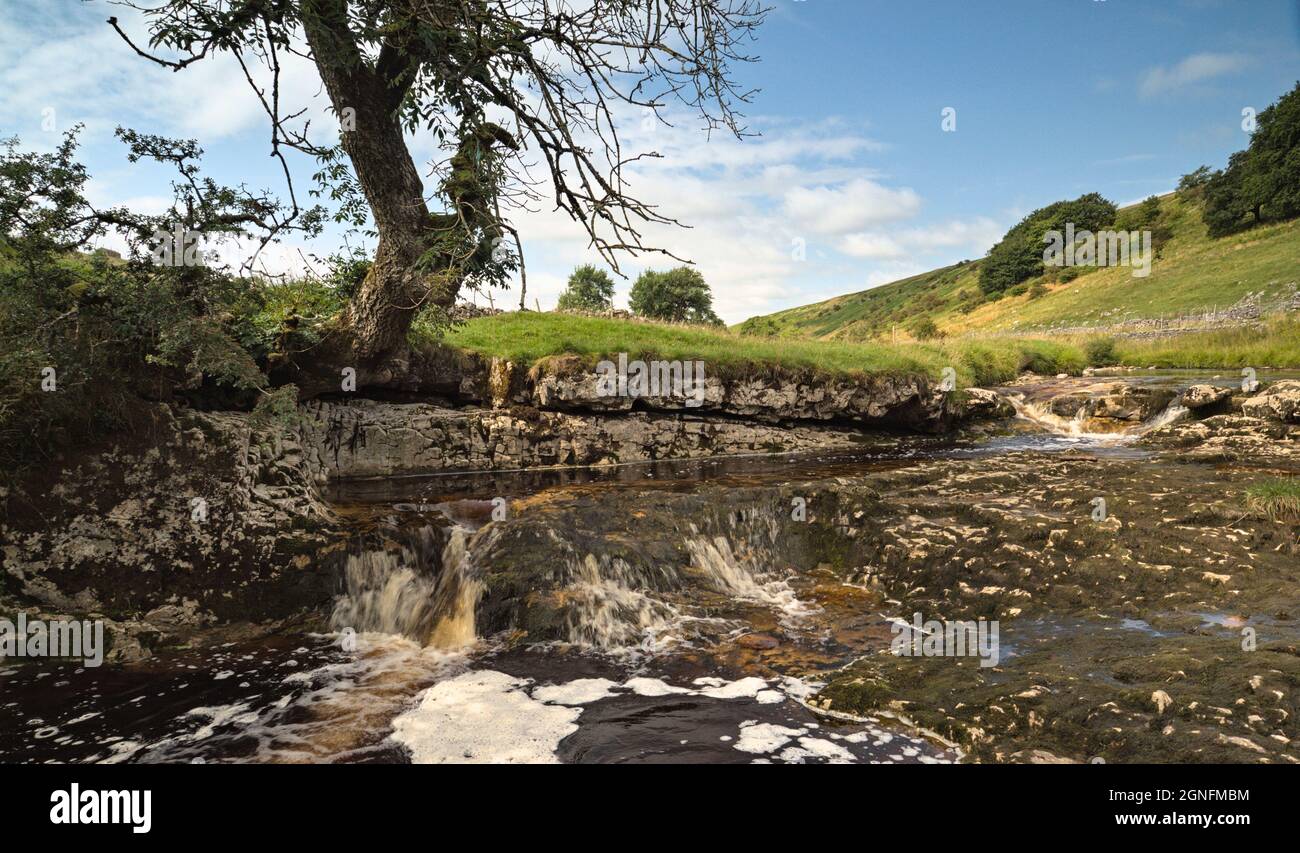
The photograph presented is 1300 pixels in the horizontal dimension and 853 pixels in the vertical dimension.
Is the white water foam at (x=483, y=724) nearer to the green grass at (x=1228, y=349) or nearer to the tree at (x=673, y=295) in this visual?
the green grass at (x=1228, y=349)

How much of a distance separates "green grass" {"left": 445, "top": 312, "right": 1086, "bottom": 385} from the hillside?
3.94 metres

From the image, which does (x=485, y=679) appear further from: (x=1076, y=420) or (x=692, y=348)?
(x=1076, y=420)

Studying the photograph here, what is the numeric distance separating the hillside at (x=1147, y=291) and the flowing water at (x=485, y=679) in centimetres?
1831

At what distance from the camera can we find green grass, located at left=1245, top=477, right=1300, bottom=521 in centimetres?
752

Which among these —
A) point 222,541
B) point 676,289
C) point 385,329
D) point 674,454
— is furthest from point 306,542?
point 676,289

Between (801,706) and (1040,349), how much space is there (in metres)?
30.0

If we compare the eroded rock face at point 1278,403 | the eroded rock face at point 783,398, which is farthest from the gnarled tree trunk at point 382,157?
the eroded rock face at point 1278,403

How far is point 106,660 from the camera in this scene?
6031 mm

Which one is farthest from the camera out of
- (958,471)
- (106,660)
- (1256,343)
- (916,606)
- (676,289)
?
(676,289)

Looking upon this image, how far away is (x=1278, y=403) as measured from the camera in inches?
548

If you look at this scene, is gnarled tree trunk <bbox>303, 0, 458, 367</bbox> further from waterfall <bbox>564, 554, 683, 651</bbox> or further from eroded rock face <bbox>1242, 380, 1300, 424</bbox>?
eroded rock face <bbox>1242, 380, 1300, 424</bbox>

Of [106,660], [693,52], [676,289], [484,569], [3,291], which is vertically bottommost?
[106,660]

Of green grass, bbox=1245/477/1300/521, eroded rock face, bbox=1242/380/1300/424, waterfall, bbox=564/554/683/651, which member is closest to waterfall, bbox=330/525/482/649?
waterfall, bbox=564/554/683/651

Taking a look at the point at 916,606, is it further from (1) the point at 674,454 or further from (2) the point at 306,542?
(1) the point at 674,454
